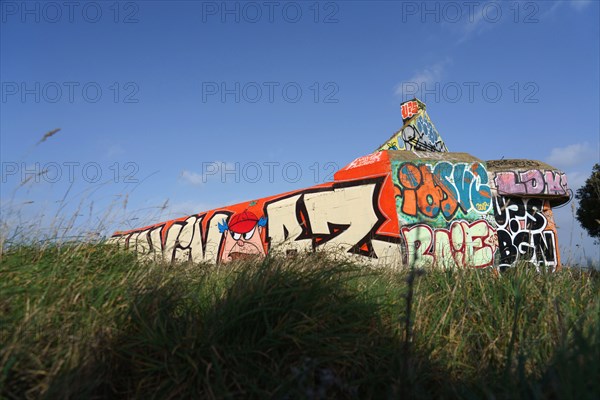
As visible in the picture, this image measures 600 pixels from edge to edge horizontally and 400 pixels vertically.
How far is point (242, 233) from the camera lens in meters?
14.8

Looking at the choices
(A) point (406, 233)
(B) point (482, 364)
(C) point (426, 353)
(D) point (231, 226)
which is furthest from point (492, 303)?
(D) point (231, 226)

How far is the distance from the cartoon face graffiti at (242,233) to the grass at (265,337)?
1048 cm

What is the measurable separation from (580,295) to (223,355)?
334 centimetres

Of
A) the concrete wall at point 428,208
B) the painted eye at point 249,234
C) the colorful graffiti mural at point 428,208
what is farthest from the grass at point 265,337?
the painted eye at point 249,234

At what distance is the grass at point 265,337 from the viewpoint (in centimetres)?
225

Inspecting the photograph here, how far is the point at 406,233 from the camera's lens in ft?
33.3

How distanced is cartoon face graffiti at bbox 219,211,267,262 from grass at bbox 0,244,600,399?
1048 cm

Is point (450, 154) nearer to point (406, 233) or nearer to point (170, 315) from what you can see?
point (406, 233)

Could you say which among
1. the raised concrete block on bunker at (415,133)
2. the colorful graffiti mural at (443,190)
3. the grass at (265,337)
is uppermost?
the raised concrete block on bunker at (415,133)

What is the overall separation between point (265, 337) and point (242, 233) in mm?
12411

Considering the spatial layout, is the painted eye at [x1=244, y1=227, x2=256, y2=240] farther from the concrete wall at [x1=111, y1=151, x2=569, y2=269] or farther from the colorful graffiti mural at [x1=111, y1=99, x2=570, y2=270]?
the concrete wall at [x1=111, y1=151, x2=569, y2=269]

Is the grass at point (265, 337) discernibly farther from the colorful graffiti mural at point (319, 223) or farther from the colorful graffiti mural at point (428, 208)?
the colorful graffiti mural at point (428, 208)

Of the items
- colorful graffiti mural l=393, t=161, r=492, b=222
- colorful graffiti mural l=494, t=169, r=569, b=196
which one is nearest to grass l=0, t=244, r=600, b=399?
colorful graffiti mural l=393, t=161, r=492, b=222

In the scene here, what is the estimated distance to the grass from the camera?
2246 millimetres
